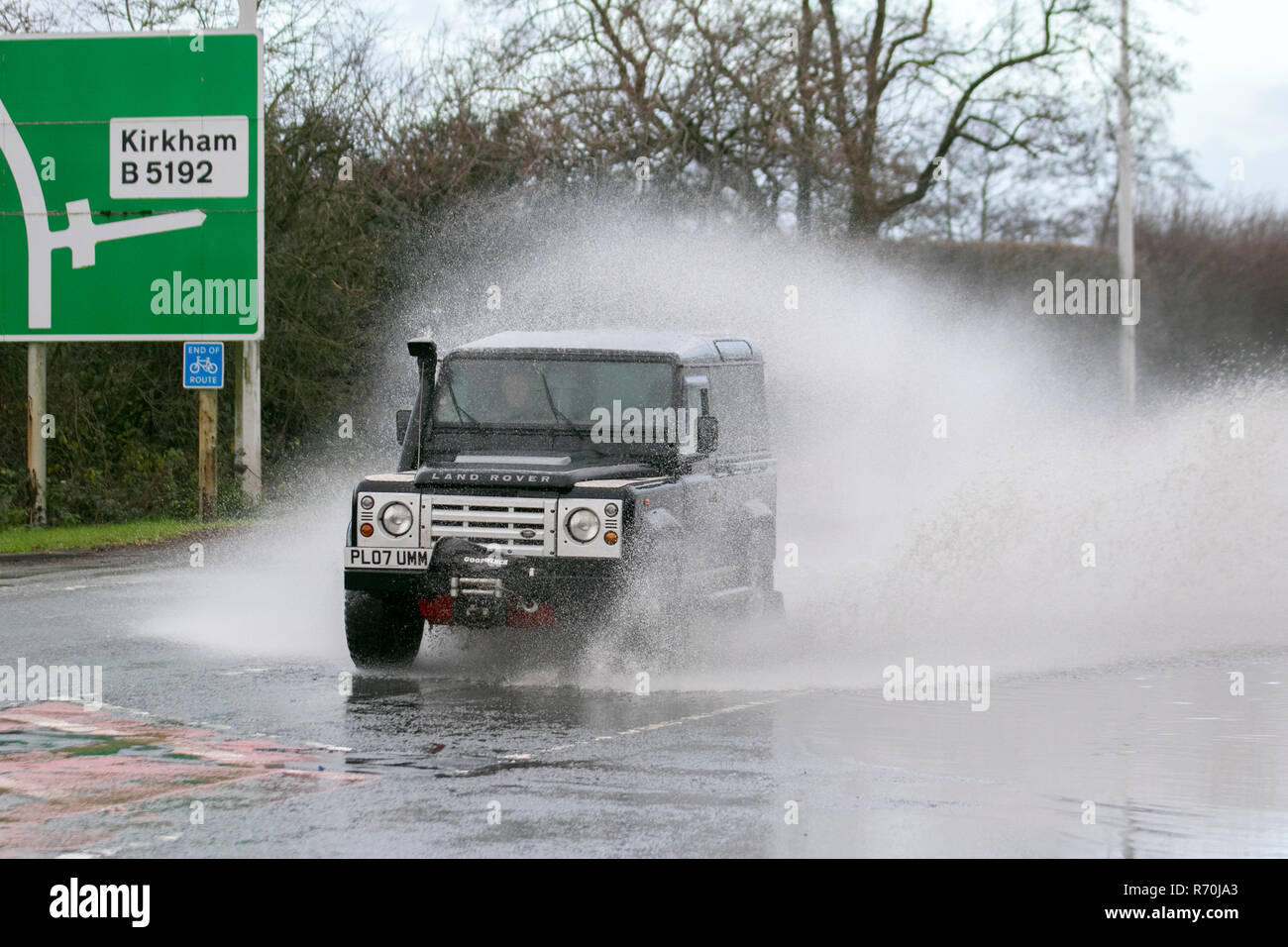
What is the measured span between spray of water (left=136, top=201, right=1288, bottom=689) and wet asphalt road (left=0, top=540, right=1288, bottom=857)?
48 centimetres

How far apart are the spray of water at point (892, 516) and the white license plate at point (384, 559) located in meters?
0.83

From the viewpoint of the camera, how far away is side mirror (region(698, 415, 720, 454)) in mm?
12094

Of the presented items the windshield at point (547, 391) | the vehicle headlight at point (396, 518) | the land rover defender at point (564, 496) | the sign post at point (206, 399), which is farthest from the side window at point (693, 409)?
the sign post at point (206, 399)

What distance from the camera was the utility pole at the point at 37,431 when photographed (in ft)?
78.8

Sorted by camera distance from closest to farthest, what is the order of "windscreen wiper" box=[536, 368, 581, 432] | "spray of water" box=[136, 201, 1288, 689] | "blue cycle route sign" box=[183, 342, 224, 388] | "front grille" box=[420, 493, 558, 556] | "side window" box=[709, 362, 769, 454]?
1. "front grille" box=[420, 493, 558, 556]
2. "windscreen wiper" box=[536, 368, 581, 432]
3. "spray of water" box=[136, 201, 1288, 689]
4. "side window" box=[709, 362, 769, 454]
5. "blue cycle route sign" box=[183, 342, 224, 388]

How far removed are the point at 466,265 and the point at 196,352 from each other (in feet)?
22.7

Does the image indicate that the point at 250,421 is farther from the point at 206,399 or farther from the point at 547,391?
the point at 547,391

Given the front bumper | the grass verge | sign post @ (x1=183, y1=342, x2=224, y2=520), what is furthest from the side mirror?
sign post @ (x1=183, y1=342, x2=224, y2=520)

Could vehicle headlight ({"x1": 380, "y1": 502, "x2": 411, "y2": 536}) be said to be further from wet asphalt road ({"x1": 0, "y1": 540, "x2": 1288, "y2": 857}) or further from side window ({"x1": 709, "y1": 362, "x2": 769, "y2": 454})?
side window ({"x1": 709, "y1": 362, "x2": 769, "y2": 454})

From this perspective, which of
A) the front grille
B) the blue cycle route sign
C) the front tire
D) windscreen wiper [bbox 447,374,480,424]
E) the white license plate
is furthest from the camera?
the blue cycle route sign

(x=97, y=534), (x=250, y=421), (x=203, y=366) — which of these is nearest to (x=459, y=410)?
(x=97, y=534)

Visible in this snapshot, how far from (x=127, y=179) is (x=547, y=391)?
11373 mm

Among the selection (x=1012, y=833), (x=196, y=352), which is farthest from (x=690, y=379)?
(x=196, y=352)

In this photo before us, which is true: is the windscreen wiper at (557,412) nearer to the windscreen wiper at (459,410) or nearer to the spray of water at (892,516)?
the windscreen wiper at (459,410)
